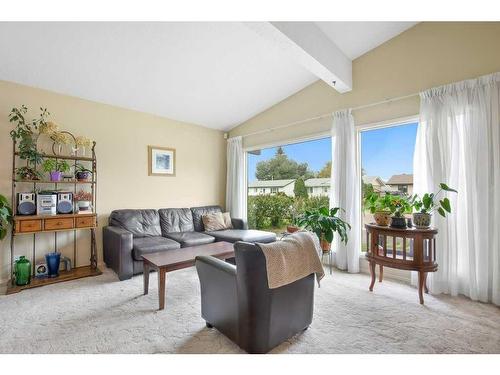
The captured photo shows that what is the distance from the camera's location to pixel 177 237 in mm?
3871

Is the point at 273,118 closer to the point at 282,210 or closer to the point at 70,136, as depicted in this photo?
the point at 282,210

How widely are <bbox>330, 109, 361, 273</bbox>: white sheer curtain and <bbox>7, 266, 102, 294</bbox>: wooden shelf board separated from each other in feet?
11.1

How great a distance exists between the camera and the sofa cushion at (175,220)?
425 cm

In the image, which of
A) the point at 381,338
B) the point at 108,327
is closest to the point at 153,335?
the point at 108,327

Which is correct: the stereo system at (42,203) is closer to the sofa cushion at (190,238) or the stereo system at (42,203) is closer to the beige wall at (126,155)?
the beige wall at (126,155)

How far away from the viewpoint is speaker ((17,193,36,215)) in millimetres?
3031

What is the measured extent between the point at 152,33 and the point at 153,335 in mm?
2846

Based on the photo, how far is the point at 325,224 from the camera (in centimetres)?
324

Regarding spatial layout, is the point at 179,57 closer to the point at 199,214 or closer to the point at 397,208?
the point at 199,214

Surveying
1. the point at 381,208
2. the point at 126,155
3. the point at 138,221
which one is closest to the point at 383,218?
the point at 381,208

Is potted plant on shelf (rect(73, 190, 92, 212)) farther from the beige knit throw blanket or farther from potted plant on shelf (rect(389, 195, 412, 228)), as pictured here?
potted plant on shelf (rect(389, 195, 412, 228))

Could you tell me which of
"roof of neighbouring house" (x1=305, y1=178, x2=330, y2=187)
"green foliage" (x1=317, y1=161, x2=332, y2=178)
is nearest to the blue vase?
"roof of neighbouring house" (x1=305, y1=178, x2=330, y2=187)

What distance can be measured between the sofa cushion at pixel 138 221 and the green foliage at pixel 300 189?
2.38 metres

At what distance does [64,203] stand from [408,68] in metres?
4.64
